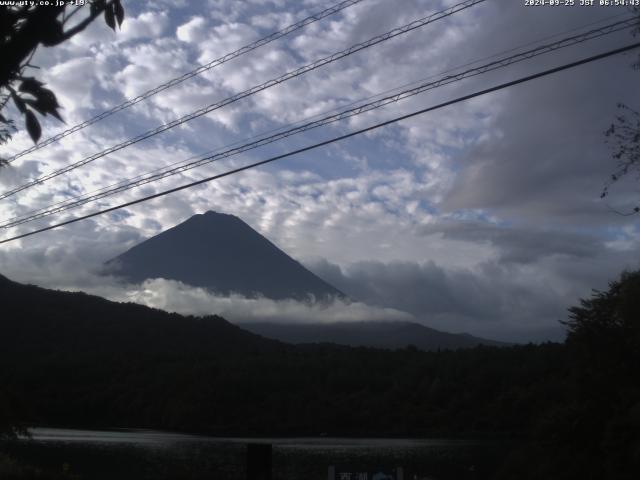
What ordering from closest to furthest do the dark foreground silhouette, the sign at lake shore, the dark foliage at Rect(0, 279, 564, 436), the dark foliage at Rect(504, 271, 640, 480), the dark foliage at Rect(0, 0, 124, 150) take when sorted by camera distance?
the dark foliage at Rect(0, 0, 124, 150) → the sign at lake shore → the dark foliage at Rect(504, 271, 640, 480) → the dark foreground silhouette → the dark foliage at Rect(0, 279, 564, 436)

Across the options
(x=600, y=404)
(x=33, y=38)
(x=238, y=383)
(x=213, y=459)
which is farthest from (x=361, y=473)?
(x=238, y=383)

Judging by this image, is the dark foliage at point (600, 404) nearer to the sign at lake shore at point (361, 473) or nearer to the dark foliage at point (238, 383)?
the sign at lake shore at point (361, 473)

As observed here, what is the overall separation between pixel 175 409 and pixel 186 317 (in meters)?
30.2

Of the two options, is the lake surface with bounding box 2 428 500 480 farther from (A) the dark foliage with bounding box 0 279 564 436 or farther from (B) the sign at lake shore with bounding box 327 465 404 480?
(B) the sign at lake shore with bounding box 327 465 404 480

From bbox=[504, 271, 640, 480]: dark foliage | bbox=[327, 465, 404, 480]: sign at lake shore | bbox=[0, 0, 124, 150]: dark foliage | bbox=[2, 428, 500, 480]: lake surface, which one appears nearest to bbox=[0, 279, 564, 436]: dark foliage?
bbox=[2, 428, 500, 480]: lake surface

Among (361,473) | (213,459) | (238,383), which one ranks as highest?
(238,383)

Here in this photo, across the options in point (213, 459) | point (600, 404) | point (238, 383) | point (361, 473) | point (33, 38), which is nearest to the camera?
point (33, 38)

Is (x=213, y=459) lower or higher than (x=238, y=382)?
lower

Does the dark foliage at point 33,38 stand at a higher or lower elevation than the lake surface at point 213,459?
higher

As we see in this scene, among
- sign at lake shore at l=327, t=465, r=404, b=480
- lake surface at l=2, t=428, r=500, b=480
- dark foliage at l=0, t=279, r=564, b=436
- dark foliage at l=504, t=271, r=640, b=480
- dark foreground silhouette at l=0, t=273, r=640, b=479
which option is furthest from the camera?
dark foliage at l=0, t=279, r=564, b=436

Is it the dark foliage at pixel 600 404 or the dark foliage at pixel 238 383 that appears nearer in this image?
the dark foliage at pixel 600 404

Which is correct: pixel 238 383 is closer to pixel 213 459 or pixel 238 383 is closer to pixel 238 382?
pixel 238 382

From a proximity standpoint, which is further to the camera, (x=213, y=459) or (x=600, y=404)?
(x=213, y=459)

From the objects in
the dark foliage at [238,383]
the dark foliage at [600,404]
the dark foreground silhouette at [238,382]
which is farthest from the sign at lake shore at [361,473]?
the dark foliage at [238,383]
